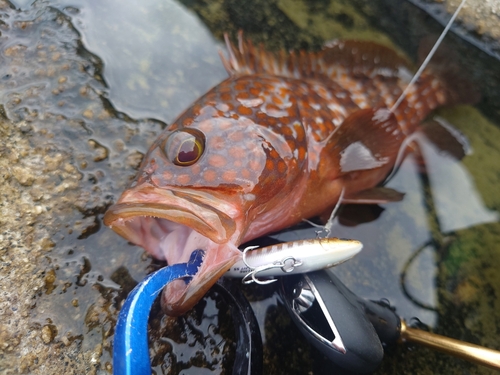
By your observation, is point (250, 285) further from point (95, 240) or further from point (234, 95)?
point (234, 95)

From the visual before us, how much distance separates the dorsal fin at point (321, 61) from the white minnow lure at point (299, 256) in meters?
1.49

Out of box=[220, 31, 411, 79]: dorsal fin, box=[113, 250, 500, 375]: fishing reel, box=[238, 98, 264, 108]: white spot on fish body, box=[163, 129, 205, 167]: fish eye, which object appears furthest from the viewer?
box=[220, 31, 411, 79]: dorsal fin

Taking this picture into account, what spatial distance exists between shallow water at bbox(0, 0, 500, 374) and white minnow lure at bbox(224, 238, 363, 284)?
43cm

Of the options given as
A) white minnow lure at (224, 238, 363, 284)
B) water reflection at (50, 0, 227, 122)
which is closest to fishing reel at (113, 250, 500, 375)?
white minnow lure at (224, 238, 363, 284)

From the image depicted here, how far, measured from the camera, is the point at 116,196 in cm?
205

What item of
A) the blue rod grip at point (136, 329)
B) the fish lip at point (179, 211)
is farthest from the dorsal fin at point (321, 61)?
the blue rod grip at point (136, 329)

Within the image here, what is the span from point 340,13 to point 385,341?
3.19 m

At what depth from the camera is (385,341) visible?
6.09 ft

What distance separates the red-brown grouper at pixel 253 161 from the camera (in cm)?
154

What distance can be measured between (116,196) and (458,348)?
1860 millimetres

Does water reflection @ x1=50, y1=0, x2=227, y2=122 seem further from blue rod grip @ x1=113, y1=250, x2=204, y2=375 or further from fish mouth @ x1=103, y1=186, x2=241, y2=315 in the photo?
blue rod grip @ x1=113, y1=250, x2=204, y2=375

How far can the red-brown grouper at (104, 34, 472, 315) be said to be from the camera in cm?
154

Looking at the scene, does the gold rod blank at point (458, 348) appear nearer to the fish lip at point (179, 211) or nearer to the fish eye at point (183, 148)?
the fish lip at point (179, 211)

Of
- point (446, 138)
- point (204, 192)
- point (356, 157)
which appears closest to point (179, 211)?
point (204, 192)
